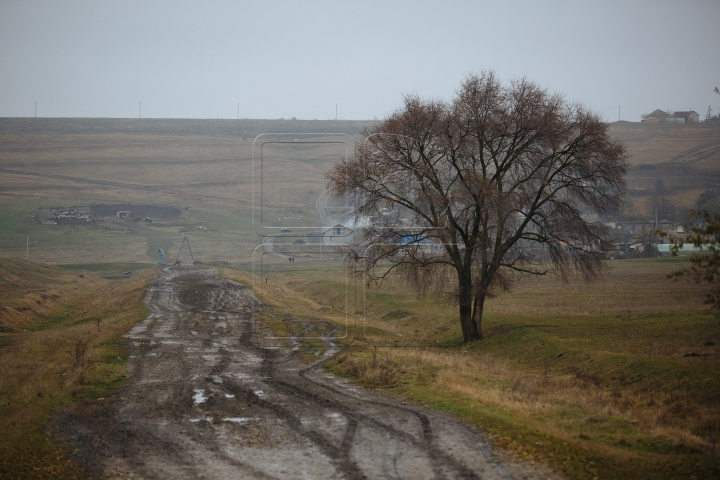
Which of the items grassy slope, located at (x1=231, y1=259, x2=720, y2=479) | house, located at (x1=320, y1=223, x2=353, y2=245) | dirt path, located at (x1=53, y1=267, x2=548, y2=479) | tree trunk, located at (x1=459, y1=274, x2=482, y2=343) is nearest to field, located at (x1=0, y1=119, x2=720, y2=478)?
grassy slope, located at (x1=231, y1=259, x2=720, y2=479)

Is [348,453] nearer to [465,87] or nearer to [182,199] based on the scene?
[465,87]

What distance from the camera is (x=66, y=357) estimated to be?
20984mm

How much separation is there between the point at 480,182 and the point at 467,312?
5.89m

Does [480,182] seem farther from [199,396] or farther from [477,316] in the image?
[199,396]

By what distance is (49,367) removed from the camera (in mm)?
19203

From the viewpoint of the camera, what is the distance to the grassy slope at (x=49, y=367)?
10.0 metres

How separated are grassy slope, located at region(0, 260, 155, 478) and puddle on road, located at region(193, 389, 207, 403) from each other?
7.35ft

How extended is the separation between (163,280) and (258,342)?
3071cm

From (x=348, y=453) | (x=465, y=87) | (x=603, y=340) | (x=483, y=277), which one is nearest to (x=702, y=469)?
(x=348, y=453)

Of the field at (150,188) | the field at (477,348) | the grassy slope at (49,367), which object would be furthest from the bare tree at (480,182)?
the grassy slope at (49,367)

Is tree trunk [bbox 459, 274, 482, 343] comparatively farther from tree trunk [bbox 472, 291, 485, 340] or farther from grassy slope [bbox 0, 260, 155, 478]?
grassy slope [bbox 0, 260, 155, 478]

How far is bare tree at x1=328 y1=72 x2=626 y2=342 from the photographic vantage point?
26281 millimetres

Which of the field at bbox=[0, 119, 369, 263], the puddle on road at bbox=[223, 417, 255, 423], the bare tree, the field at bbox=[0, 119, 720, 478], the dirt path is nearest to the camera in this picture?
the dirt path

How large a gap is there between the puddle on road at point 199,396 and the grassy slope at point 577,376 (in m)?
4.28
